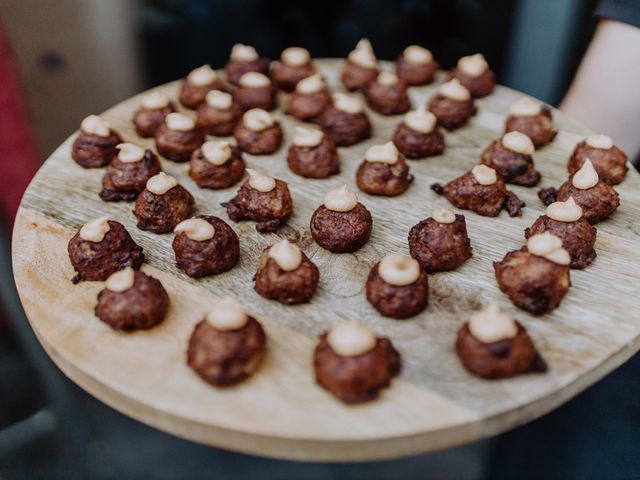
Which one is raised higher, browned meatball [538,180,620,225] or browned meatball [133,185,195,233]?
browned meatball [538,180,620,225]

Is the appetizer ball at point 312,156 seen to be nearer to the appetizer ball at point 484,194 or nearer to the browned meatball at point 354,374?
the appetizer ball at point 484,194

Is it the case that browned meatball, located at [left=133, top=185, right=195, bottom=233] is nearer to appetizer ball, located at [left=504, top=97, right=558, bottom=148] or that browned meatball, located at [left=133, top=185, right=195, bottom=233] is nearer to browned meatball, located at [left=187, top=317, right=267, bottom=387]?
browned meatball, located at [left=187, top=317, right=267, bottom=387]

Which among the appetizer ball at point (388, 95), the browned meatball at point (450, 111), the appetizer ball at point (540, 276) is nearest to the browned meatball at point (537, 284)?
the appetizer ball at point (540, 276)

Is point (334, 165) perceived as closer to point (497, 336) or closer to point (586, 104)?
point (497, 336)

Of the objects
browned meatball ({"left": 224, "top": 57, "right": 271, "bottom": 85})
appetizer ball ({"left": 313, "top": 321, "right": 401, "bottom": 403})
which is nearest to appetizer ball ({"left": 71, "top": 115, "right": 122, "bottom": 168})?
browned meatball ({"left": 224, "top": 57, "right": 271, "bottom": 85})

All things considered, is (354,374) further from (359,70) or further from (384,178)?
(359,70)

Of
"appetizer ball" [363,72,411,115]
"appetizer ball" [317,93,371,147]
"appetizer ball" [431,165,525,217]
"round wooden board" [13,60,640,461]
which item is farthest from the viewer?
"appetizer ball" [363,72,411,115]
